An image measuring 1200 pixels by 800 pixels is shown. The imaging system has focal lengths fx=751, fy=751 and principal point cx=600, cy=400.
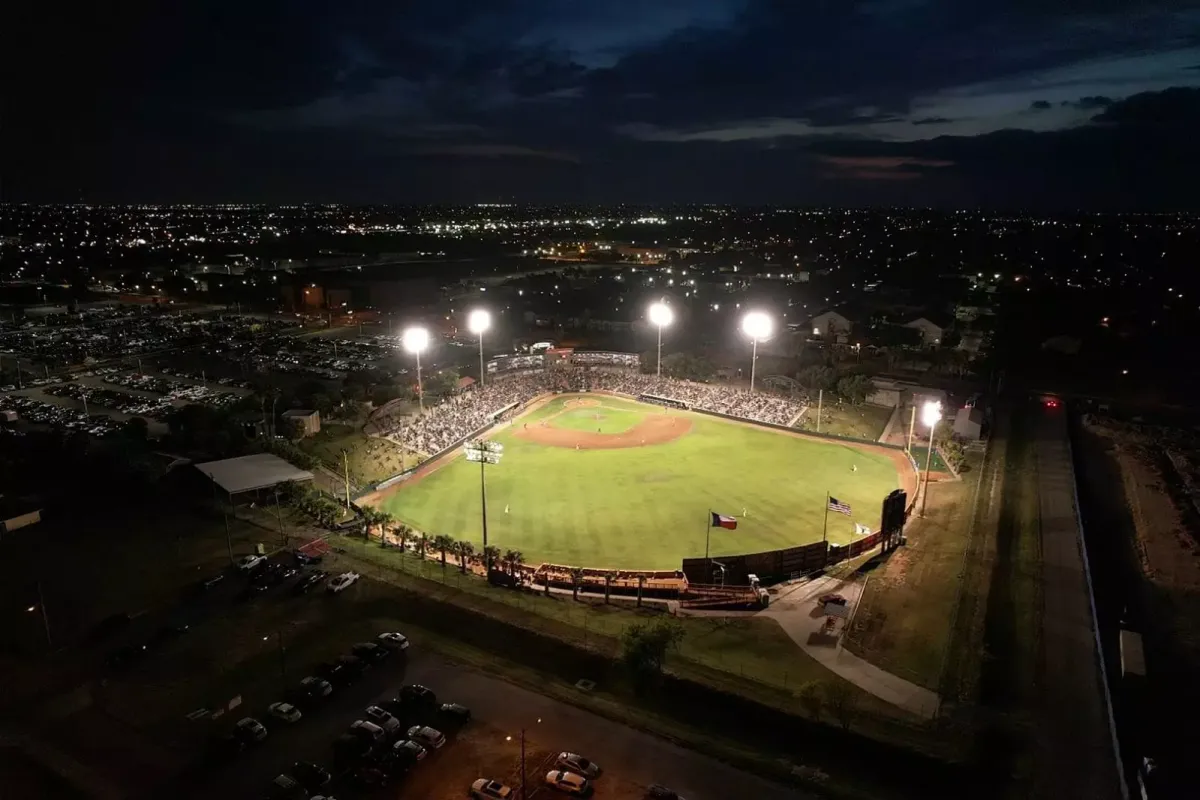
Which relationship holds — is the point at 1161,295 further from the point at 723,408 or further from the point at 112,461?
the point at 112,461

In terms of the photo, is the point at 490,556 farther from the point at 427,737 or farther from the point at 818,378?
the point at 818,378

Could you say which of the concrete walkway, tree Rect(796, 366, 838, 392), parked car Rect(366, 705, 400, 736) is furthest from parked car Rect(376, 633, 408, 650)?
tree Rect(796, 366, 838, 392)

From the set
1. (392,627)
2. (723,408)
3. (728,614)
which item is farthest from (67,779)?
(723,408)

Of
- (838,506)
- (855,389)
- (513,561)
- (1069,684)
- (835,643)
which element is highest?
(855,389)

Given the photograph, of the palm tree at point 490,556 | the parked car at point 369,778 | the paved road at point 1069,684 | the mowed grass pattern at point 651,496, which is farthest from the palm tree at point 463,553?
the paved road at point 1069,684

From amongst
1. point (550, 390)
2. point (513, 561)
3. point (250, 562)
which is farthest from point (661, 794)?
point (550, 390)

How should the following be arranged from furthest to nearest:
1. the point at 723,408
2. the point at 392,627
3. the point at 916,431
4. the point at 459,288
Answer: the point at 459,288, the point at 723,408, the point at 916,431, the point at 392,627
